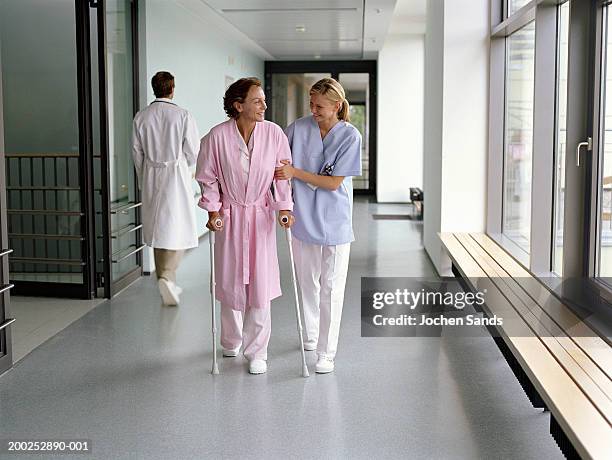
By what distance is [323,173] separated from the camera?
14.1ft

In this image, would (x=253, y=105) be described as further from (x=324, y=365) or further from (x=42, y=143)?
(x=42, y=143)

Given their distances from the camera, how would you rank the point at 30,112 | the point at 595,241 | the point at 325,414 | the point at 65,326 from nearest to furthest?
the point at 325,414 → the point at 595,241 → the point at 65,326 → the point at 30,112

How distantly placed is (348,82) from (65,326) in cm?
1255

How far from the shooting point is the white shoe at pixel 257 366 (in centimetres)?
426

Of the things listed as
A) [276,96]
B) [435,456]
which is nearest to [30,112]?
[435,456]

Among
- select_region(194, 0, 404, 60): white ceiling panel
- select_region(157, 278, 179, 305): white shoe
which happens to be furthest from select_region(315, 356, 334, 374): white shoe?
select_region(194, 0, 404, 60): white ceiling panel

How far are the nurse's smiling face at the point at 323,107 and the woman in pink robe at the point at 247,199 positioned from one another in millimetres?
223

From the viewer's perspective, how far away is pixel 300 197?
4352 millimetres

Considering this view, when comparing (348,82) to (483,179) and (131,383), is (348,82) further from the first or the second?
Result: (131,383)

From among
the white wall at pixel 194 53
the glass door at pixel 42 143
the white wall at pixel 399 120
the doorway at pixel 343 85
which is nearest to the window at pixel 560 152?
the glass door at pixel 42 143

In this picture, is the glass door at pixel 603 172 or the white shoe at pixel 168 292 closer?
the glass door at pixel 603 172

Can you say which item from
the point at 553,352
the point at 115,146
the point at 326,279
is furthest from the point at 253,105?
the point at 115,146

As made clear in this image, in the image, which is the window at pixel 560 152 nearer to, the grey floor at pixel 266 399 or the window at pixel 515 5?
the window at pixel 515 5

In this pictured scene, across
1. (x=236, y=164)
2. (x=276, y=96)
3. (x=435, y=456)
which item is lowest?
(x=435, y=456)
